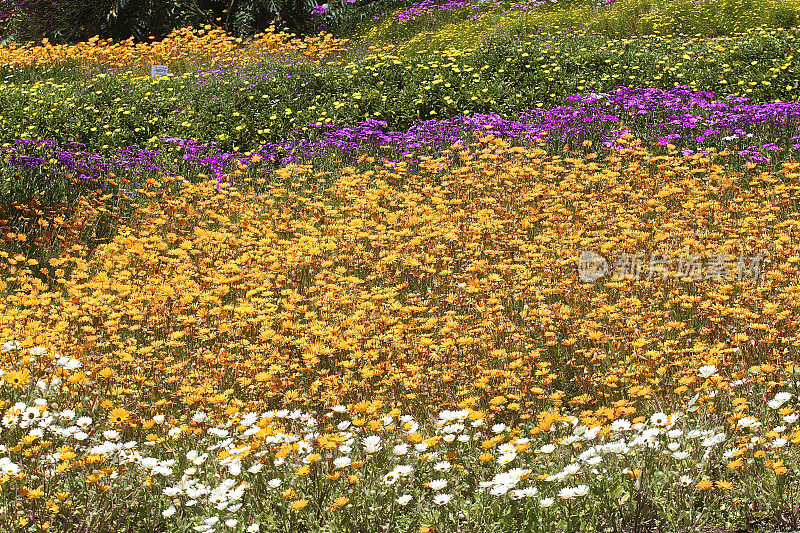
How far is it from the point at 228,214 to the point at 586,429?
4.66m

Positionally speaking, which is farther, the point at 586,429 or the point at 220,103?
the point at 220,103

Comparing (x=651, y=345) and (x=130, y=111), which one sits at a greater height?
(x=130, y=111)

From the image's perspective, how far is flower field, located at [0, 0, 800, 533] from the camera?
3.15 metres

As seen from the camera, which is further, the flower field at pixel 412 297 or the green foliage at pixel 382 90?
the green foliage at pixel 382 90

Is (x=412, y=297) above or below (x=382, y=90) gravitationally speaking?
below

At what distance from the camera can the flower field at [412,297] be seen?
3148 millimetres

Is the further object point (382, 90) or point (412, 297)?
point (382, 90)

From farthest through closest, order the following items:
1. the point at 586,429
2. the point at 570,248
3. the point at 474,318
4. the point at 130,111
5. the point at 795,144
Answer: the point at 130,111 → the point at 795,144 → the point at 570,248 → the point at 474,318 → the point at 586,429

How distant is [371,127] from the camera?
9.30 meters

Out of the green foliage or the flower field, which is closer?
the flower field

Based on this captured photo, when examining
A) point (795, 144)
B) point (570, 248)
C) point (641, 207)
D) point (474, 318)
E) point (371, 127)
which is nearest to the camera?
point (474, 318)

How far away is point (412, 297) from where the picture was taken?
514cm

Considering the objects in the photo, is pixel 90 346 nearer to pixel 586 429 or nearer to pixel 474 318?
pixel 474 318

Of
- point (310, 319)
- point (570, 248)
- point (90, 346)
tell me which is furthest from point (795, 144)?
point (90, 346)
